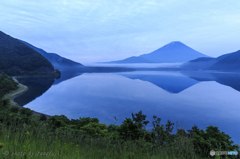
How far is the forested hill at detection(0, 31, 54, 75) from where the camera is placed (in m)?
122

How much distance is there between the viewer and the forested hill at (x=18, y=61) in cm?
12156

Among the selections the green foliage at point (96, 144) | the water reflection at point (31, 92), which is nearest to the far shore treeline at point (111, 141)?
the green foliage at point (96, 144)

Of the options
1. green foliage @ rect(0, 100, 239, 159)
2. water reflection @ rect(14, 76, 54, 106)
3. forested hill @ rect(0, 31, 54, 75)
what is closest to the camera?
green foliage @ rect(0, 100, 239, 159)

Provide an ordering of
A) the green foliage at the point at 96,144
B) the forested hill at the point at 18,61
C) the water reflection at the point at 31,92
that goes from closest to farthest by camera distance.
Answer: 1. the green foliage at the point at 96,144
2. the water reflection at the point at 31,92
3. the forested hill at the point at 18,61

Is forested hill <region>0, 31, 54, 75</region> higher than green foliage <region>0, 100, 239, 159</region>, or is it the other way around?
forested hill <region>0, 31, 54, 75</region>

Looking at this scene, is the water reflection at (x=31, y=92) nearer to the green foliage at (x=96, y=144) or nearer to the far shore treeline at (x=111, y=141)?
the far shore treeline at (x=111, y=141)

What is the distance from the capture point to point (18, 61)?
135 m

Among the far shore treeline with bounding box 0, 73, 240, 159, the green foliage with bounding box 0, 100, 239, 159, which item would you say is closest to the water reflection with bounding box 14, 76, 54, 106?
the far shore treeline with bounding box 0, 73, 240, 159

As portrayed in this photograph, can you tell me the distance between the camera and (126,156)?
3.06m

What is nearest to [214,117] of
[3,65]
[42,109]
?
[42,109]

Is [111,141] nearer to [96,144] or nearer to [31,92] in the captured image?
[96,144]

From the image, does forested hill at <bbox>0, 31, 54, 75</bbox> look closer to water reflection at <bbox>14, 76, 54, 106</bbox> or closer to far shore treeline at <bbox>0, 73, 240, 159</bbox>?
water reflection at <bbox>14, 76, 54, 106</bbox>

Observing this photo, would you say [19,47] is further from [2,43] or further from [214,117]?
[214,117]

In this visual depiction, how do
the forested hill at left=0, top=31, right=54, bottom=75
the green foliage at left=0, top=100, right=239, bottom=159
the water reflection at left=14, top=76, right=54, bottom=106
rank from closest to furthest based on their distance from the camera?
the green foliage at left=0, top=100, right=239, bottom=159 < the water reflection at left=14, top=76, right=54, bottom=106 < the forested hill at left=0, top=31, right=54, bottom=75
